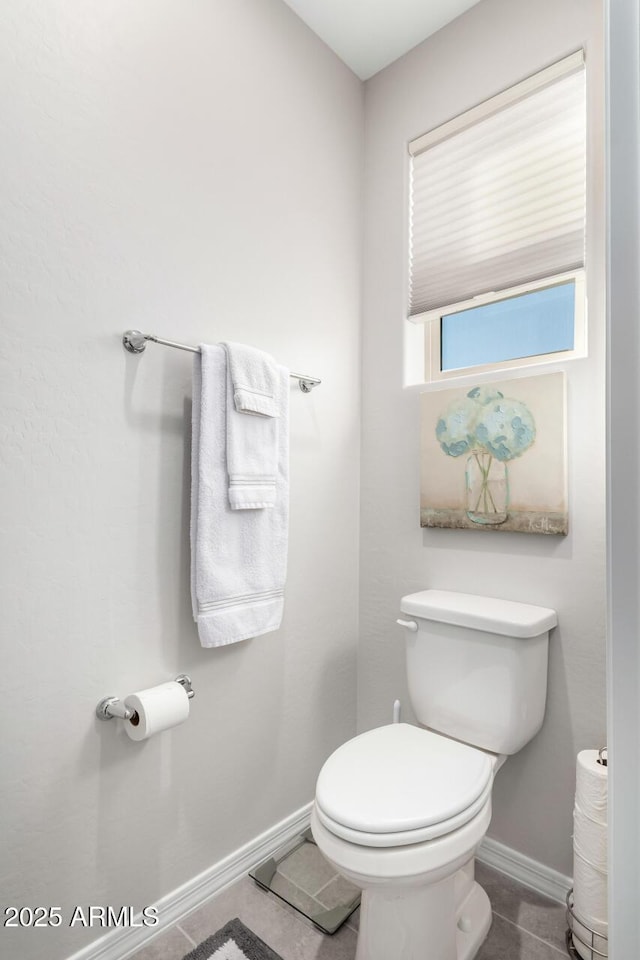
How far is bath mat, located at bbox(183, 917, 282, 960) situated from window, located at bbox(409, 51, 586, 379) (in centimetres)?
170

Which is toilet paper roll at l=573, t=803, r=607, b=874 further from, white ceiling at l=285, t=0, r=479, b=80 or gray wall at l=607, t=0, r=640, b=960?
white ceiling at l=285, t=0, r=479, b=80

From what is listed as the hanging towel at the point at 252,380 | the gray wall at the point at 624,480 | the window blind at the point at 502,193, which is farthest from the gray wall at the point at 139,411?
the gray wall at the point at 624,480

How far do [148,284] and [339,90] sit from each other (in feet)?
3.84

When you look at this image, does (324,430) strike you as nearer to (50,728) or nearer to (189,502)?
(189,502)

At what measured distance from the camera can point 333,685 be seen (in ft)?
5.85

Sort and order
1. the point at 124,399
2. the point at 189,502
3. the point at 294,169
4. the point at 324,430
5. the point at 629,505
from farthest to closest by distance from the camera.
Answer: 1. the point at 324,430
2. the point at 294,169
3. the point at 189,502
4. the point at 124,399
5. the point at 629,505

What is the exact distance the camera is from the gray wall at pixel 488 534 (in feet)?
4.46

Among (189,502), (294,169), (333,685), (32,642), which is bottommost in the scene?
(333,685)

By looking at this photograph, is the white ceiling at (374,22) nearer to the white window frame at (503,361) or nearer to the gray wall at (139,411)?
the gray wall at (139,411)

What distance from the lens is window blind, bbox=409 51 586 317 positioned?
145 cm

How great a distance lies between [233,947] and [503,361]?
1.77 meters

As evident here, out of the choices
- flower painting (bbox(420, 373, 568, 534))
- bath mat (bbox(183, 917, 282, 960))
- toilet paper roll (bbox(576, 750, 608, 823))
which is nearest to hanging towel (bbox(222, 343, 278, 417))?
flower painting (bbox(420, 373, 568, 534))

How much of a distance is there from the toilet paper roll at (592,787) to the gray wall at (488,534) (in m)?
0.14

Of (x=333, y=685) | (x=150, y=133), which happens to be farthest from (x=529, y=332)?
(x=333, y=685)
